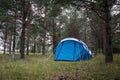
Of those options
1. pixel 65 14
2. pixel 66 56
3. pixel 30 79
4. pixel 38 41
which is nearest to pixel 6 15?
pixel 66 56

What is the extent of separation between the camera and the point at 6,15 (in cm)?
1855

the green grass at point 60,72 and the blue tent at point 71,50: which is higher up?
the blue tent at point 71,50

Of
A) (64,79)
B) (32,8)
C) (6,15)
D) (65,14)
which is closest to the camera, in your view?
(64,79)

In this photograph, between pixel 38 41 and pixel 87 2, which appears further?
pixel 38 41

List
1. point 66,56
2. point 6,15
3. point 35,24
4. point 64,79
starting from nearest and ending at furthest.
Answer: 1. point 64,79
2. point 66,56
3. point 6,15
4. point 35,24

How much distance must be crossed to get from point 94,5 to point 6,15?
9.27 metres

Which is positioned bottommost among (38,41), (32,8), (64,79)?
(64,79)

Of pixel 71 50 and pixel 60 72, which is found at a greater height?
pixel 71 50

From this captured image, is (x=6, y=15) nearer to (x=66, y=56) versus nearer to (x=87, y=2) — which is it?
(x=66, y=56)

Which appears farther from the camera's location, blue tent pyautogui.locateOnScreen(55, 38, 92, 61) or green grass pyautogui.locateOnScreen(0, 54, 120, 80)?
blue tent pyautogui.locateOnScreen(55, 38, 92, 61)

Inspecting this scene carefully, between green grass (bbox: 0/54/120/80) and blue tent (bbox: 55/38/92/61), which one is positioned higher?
blue tent (bbox: 55/38/92/61)

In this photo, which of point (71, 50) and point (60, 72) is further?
point (71, 50)

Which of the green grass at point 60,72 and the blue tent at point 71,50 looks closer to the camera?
the green grass at point 60,72

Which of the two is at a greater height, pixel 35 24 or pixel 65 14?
pixel 65 14
